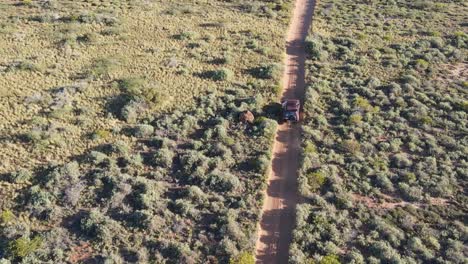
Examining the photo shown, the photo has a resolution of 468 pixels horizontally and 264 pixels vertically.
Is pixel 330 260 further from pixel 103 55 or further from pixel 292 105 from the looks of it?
pixel 103 55

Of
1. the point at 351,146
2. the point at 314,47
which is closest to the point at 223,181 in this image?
the point at 351,146

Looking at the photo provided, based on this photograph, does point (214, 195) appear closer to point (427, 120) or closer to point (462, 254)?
point (462, 254)

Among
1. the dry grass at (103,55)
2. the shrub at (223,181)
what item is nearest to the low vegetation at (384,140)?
the shrub at (223,181)

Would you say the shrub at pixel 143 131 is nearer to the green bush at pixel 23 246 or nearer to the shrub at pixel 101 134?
the shrub at pixel 101 134

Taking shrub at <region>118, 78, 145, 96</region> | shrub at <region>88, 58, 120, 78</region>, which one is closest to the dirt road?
shrub at <region>118, 78, 145, 96</region>

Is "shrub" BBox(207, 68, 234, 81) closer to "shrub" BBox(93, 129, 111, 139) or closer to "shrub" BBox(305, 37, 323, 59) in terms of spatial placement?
"shrub" BBox(305, 37, 323, 59)

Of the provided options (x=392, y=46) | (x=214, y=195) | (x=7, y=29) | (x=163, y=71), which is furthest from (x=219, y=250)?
(x=7, y=29)
